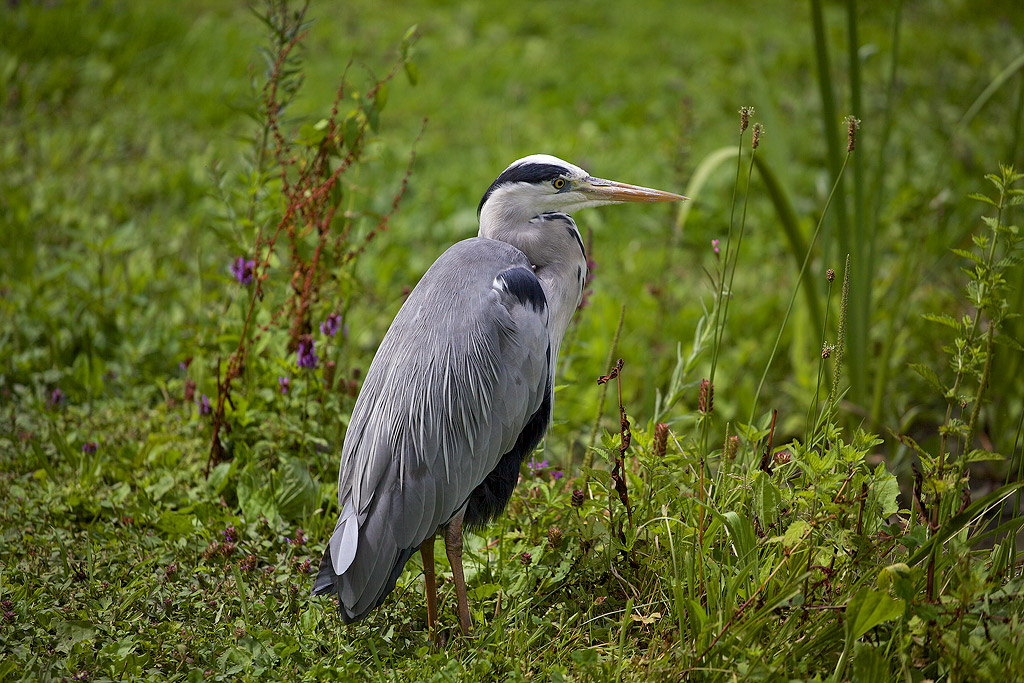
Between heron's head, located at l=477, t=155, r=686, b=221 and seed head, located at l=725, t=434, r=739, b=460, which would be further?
heron's head, located at l=477, t=155, r=686, b=221

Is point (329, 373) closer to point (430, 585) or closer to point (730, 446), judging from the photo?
point (430, 585)

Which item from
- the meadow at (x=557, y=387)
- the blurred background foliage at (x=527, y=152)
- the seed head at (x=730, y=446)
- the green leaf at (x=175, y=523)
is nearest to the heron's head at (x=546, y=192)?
the meadow at (x=557, y=387)

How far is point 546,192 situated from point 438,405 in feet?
2.59

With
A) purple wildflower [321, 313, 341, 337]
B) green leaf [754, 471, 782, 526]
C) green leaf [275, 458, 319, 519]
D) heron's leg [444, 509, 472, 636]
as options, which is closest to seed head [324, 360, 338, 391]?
purple wildflower [321, 313, 341, 337]

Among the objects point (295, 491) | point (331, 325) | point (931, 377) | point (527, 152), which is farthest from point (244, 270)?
point (527, 152)

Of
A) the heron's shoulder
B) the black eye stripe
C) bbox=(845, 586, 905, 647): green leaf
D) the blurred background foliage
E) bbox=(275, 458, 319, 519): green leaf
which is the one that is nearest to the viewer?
bbox=(845, 586, 905, 647): green leaf

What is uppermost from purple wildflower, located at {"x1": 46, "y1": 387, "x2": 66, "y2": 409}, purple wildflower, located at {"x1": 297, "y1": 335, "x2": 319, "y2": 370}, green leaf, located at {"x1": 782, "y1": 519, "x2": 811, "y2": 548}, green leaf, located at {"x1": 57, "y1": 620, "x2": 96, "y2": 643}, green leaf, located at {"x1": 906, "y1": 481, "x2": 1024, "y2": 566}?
purple wildflower, located at {"x1": 297, "y1": 335, "x2": 319, "y2": 370}

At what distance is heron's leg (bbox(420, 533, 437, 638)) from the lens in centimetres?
226

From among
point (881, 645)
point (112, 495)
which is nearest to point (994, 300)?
point (881, 645)

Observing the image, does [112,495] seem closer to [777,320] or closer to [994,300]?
[994,300]

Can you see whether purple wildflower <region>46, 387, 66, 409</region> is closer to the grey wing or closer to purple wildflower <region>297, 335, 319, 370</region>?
purple wildflower <region>297, 335, 319, 370</region>

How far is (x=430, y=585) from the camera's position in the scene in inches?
88.9

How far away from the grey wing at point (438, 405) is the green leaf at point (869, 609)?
1.00 metres

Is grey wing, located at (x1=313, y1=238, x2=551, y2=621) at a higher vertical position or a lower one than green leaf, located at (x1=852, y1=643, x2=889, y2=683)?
higher
